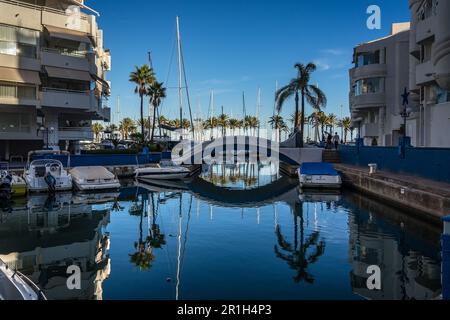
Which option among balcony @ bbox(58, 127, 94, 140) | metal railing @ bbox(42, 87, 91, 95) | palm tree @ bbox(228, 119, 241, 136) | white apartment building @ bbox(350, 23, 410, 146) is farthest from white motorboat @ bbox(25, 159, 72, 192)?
palm tree @ bbox(228, 119, 241, 136)

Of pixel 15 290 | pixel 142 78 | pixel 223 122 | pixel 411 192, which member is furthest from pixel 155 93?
pixel 223 122

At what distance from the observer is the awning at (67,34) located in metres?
39.3

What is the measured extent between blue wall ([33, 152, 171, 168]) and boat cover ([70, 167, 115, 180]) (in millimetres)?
3127

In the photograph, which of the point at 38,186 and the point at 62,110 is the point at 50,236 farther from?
the point at 62,110

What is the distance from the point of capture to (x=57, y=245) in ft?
52.0

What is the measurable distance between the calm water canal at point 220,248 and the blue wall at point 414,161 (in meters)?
3.04

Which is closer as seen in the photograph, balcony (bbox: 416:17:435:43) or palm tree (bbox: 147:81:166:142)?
balcony (bbox: 416:17:435:43)

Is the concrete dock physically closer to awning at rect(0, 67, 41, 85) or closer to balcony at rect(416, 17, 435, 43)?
balcony at rect(416, 17, 435, 43)

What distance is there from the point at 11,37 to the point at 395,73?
4043cm

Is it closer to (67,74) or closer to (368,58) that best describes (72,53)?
(67,74)

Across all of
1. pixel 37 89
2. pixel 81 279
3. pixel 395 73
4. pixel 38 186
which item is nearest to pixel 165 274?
pixel 81 279

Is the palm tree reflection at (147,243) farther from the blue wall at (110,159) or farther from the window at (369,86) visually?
the window at (369,86)

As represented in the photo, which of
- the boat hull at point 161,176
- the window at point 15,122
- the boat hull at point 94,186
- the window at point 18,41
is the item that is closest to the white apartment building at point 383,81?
the boat hull at point 161,176

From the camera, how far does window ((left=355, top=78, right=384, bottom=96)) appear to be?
48406mm
